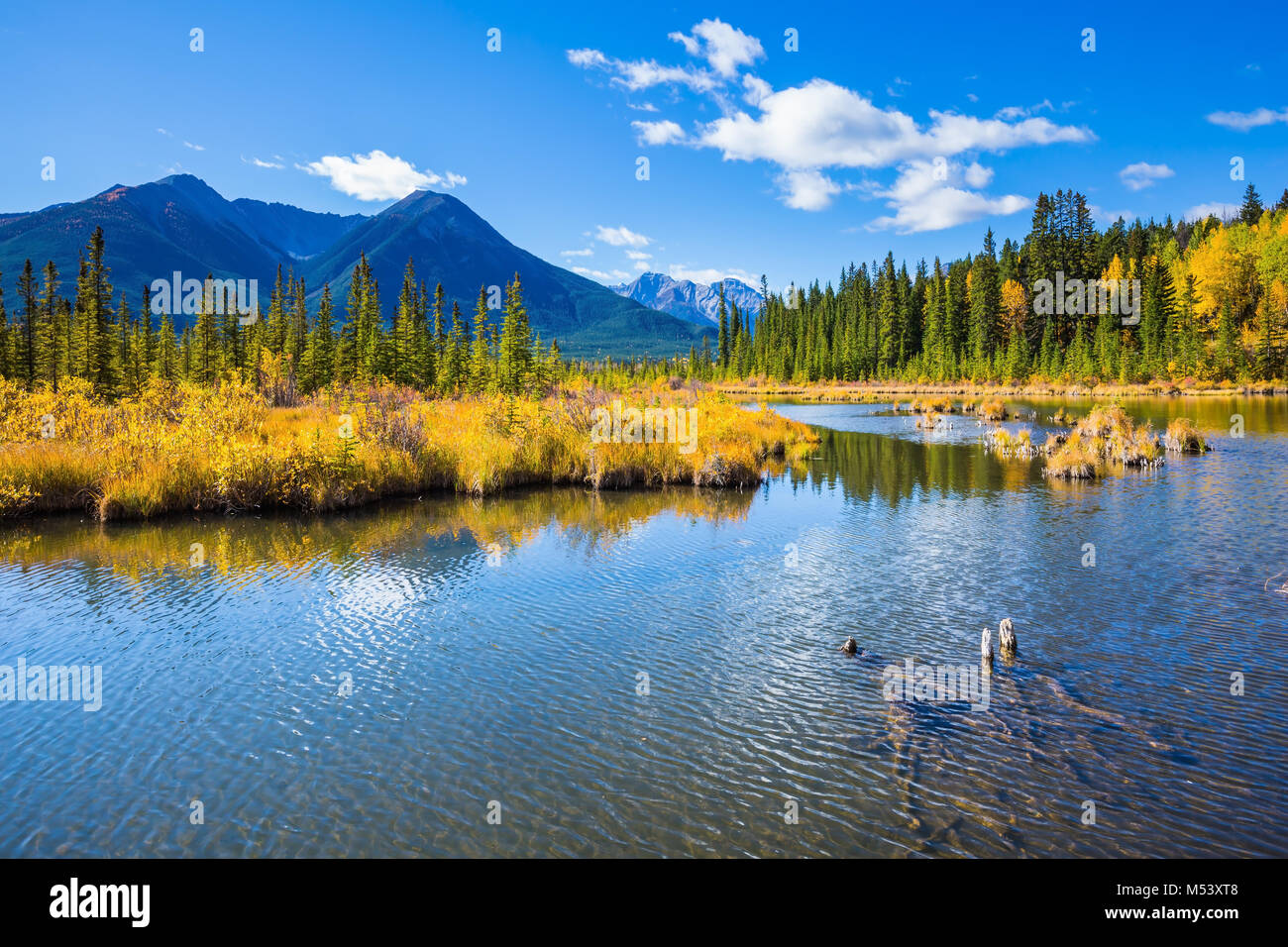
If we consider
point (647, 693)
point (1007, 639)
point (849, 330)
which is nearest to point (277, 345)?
point (647, 693)

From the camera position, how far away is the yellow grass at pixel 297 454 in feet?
69.1

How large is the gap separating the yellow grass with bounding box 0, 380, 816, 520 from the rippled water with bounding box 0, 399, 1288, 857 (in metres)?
2.51

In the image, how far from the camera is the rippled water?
6.61 metres

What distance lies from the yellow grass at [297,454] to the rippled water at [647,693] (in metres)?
2.51

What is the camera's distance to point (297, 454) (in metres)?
22.6

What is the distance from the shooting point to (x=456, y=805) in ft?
22.9

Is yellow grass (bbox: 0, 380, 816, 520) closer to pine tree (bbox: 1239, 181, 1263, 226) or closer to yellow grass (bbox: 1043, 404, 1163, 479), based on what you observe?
yellow grass (bbox: 1043, 404, 1163, 479)

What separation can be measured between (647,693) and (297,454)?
58.5 feet

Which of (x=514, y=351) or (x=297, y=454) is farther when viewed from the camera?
(x=514, y=351)

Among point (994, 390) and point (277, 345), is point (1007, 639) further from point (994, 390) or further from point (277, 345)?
point (994, 390)

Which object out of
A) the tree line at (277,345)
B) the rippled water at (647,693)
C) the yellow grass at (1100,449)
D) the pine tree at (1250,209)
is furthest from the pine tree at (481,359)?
the pine tree at (1250,209)
